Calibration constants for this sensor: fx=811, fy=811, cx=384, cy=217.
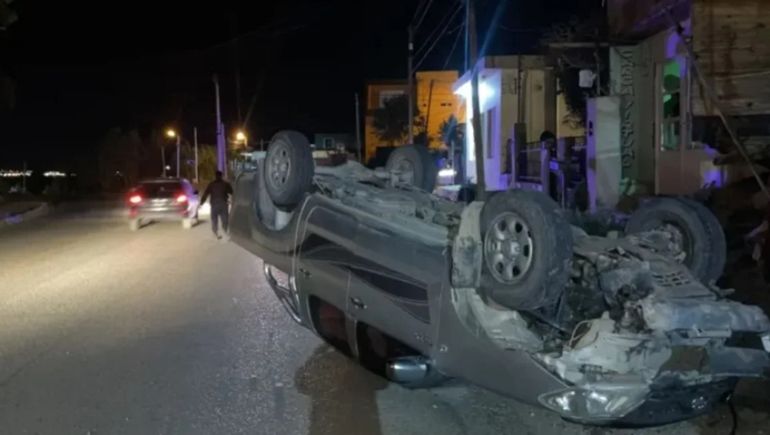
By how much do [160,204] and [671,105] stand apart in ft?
44.4

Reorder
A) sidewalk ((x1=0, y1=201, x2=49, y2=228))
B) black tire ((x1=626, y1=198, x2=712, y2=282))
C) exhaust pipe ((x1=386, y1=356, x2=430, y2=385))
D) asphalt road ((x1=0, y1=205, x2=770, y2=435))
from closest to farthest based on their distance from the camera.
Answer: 1. exhaust pipe ((x1=386, y1=356, x2=430, y2=385))
2. black tire ((x1=626, y1=198, x2=712, y2=282))
3. asphalt road ((x1=0, y1=205, x2=770, y2=435))
4. sidewalk ((x1=0, y1=201, x2=49, y2=228))

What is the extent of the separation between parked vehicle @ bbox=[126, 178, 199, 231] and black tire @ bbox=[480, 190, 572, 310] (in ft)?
60.9

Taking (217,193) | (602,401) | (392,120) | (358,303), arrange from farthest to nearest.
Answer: (392,120), (217,193), (358,303), (602,401)

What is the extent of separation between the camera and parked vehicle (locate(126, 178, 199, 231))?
22.1m

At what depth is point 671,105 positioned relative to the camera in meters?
15.2

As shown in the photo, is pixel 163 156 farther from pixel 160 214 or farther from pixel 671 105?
pixel 671 105

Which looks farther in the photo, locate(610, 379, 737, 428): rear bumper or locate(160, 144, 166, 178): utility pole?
locate(160, 144, 166, 178): utility pole

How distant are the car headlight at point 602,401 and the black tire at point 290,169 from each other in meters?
3.04

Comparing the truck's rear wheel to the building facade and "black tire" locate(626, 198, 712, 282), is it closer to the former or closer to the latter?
"black tire" locate(626, 198, 712, 282)

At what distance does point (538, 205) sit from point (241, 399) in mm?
2918

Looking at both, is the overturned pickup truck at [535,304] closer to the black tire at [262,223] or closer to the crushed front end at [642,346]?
the crushed front end at [642,346]

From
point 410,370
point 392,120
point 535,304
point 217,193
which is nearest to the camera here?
point 535,304

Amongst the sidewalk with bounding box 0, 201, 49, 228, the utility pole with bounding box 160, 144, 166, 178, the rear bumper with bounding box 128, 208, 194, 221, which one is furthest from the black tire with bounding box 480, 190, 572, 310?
the utility pole with bounding box 160, 144, 166, 178

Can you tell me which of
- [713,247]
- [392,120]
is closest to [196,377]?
[713,247]
